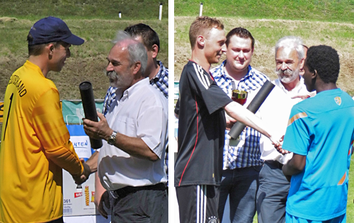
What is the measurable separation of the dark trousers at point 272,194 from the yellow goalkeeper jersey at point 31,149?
3.80 feet

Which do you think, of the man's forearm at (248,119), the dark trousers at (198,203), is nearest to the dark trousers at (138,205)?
the dark trousers at (198,203)

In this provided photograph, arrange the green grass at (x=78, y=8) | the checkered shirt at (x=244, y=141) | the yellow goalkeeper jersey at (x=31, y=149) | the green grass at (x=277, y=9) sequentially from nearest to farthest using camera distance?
Result: the yellow goalkeeper jersey at (x=31, y=149) → the checkered shirt at (x=244, y=141) → the green grass at (x=78, y=8) → the green grass at (x=277, y=9)

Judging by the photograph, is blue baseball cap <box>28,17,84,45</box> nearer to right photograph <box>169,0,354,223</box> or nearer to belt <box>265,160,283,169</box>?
right photograph <box>169,0,354,223</box>

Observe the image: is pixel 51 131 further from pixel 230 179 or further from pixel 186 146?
pixel 230 179

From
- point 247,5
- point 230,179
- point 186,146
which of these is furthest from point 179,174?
point 247,5

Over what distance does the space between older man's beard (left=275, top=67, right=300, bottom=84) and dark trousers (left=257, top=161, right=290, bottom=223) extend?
50cm

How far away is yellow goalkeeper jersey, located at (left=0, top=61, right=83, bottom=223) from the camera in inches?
59.8

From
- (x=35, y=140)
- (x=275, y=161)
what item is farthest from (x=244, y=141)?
(x=35, y=140)

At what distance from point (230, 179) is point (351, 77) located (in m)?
1.68

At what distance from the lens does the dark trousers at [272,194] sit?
2219mm

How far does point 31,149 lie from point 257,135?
1260 mm

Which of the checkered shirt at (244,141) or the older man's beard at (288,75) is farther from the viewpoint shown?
the older man's beard at (288,75)

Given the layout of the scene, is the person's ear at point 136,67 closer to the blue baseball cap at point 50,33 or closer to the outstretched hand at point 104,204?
the blue baseball cap at point 50,33

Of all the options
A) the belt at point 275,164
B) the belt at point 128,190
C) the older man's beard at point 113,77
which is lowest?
the belt at point 128,190
